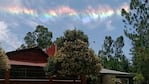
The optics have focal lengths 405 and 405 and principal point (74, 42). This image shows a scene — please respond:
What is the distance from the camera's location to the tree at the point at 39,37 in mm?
93000

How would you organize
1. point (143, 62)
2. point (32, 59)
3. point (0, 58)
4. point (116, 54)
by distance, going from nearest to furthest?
point (0, 58) < point (143, 62) < point (32, 59) < point (116, 54)

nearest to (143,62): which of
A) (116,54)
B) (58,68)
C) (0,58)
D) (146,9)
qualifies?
(146,9)

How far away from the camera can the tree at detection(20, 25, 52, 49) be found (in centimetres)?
9300

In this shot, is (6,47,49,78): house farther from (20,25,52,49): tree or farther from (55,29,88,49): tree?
(20,25,52,49): tree

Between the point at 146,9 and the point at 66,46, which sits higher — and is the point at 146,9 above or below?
above

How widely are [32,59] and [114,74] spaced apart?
11373mm

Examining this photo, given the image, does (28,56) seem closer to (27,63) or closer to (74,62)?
(27,63)

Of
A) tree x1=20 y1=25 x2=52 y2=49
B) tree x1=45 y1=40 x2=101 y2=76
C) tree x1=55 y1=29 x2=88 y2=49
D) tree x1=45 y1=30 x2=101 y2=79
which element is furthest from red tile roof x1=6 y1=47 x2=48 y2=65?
tree x1=20 y1=25 x2=52 y2=49

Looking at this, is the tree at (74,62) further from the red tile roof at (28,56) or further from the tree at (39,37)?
the tree at (39,37)

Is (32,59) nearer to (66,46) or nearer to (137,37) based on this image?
(66,46)

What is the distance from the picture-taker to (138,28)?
5103 cm

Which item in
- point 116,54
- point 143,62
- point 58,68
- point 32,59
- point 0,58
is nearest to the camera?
point 0,58

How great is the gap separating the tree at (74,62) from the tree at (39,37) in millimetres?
47994

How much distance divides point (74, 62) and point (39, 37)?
173 ft
